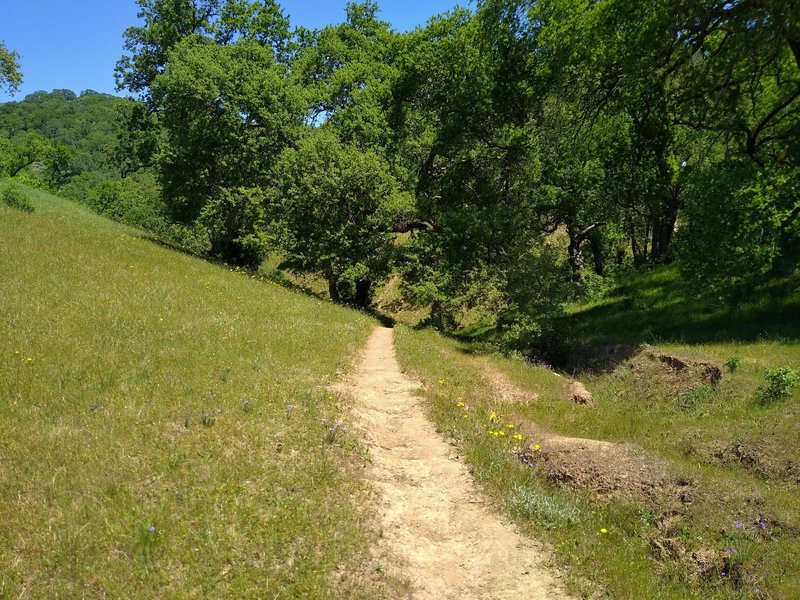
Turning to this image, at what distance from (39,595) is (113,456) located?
216cm

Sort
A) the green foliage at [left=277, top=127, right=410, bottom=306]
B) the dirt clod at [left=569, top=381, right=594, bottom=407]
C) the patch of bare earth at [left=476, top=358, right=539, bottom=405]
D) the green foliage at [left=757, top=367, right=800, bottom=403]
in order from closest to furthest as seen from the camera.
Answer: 1. the green foliage at [left=757, top=367, right=800, bottom=403]
2. the patch of bare earth at [left=476, top=358, right=539, bottom=405]
3. the dirt clod at [left=569, top=381, right=594, bottom=407]
4. the green foliage at [left=277, top=127, right=410, bottom=306]

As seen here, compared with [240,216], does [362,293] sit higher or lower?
lower

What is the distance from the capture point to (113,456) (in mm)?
6277

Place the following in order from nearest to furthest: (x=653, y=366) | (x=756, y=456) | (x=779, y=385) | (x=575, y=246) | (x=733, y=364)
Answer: (x=756, y=456) < (x=779, y=385) < (x=733, y=364) < (x=653, y=366) < (x=575, y=246)

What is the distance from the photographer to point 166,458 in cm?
638

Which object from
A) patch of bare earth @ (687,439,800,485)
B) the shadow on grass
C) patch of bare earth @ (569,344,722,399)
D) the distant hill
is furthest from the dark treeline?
the distant hill

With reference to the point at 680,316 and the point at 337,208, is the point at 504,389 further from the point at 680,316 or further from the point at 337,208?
the point at 337,208

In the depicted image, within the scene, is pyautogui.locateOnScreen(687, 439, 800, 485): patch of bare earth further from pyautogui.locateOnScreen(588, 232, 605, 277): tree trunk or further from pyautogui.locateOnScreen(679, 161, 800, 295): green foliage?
pyautogui.locateOnScreen(588, 232, 605, 277): tree trunk

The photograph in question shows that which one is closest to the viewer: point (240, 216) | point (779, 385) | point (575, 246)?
point (779, 385)

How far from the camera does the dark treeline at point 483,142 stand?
15914mm

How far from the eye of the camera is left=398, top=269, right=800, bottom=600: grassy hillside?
19.2 feet

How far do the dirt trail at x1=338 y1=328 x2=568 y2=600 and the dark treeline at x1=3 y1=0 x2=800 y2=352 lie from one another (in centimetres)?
1138

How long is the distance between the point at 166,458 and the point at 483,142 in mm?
23373

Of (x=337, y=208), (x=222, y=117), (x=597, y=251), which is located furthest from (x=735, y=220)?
(x=222, y=117)
